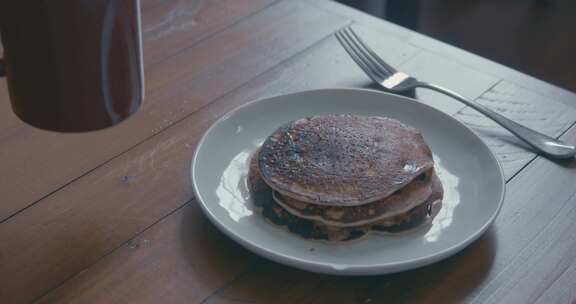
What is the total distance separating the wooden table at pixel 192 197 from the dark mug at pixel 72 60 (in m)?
0.13

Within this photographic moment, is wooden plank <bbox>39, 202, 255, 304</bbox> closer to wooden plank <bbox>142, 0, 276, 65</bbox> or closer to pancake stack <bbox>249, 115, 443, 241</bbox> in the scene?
pancake stack <bbox>249, 115, 443, 241</bbox>

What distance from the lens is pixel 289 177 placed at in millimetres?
690

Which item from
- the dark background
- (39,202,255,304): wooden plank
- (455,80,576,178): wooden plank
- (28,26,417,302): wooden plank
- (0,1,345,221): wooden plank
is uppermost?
(0,1,345,221): wooden plank

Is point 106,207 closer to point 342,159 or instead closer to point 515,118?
point 342,159

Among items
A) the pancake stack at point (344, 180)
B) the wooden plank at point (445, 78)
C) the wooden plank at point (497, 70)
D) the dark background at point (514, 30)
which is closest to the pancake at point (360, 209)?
the pancake stack at point (344, 180)

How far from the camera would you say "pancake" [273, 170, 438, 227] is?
669 millimetres

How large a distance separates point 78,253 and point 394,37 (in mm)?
614

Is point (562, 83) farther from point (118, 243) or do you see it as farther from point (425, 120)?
point (118, 243)

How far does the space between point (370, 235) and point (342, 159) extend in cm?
8

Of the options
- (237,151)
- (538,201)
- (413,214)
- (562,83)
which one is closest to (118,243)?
(237,151)

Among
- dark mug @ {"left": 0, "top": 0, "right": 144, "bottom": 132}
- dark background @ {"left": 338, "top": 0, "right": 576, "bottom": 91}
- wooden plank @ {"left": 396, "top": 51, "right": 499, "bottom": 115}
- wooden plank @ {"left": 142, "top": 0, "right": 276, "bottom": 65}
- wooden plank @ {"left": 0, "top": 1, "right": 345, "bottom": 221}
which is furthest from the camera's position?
dark background @ {"left": 338, "top": 0, "right": 576, "bottom": 91}

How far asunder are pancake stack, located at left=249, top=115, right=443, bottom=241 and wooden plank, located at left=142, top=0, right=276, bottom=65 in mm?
362

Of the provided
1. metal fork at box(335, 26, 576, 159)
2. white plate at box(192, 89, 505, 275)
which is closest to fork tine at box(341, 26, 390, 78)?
metal fork at box(335, 26, 576, 159)

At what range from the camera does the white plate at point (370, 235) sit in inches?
26.3
